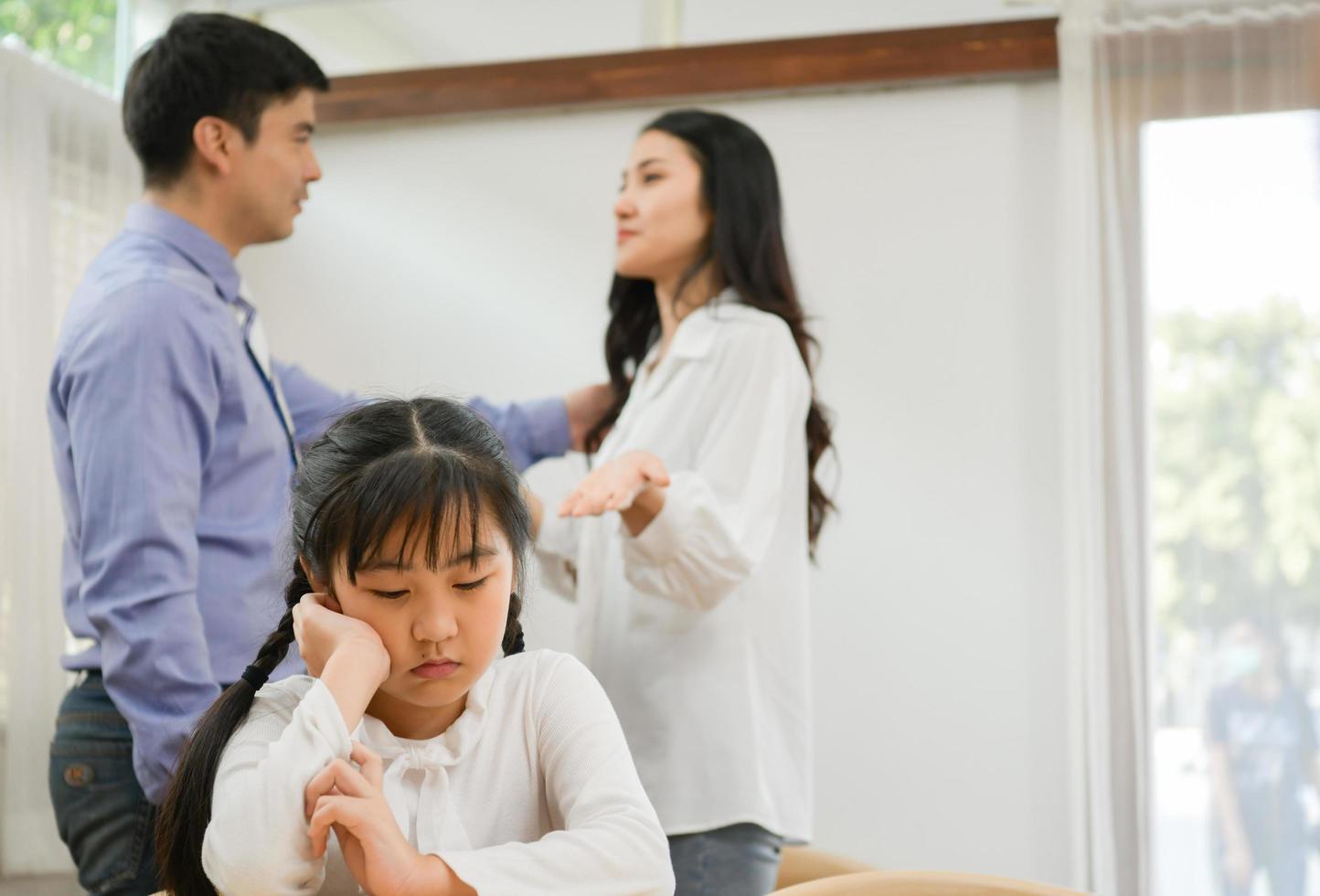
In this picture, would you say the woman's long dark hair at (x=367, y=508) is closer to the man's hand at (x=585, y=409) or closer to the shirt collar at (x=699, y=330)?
the shirt collar at (x=699, y=330)

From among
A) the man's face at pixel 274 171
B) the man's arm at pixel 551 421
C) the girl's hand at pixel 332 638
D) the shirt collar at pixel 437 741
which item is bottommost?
the shirt collar at pixel 437 741

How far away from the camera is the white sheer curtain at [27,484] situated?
287 cm

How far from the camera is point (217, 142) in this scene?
186 centimetres

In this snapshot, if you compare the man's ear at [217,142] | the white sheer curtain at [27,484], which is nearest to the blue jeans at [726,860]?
the man's ear at [217,142]

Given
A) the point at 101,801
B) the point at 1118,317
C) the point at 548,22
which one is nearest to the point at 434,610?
the point at 101,801

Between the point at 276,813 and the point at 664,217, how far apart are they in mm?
1239

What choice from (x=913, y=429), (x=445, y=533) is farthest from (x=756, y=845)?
(x=913, y=429)

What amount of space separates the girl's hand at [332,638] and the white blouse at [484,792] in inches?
1.1

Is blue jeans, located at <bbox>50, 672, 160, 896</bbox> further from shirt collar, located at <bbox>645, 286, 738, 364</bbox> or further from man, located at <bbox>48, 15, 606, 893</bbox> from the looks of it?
shirt collar, located at <bbox>645, 286, 738, 364</bbox>

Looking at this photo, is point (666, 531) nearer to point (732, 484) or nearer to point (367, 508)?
point (732, 484)

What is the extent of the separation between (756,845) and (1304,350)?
193 cm

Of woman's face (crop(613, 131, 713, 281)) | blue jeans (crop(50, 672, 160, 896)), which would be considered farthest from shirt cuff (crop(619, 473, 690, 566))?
blue jeans (crop(50, 672, 160, 896))

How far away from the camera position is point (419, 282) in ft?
11.4

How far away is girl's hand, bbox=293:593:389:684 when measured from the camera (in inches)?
42.3
